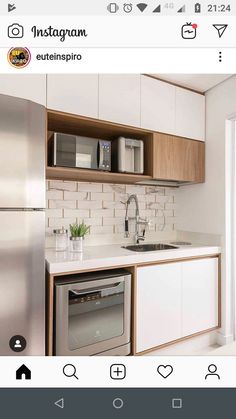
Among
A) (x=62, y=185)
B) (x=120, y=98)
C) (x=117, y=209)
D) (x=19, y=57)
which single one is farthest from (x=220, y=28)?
(x=117, y=209)

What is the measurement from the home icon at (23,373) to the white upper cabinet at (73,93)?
1.43 metres

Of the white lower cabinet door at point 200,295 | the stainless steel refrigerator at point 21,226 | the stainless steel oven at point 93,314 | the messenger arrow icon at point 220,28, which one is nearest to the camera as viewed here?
the messenger arrow icon at point 220,28

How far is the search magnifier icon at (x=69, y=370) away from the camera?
489 millimetres

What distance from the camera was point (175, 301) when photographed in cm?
171

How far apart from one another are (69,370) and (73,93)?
158 centimetres

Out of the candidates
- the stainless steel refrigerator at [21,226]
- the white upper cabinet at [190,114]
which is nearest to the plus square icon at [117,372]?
the stainless steel refrigerator at [21,226]

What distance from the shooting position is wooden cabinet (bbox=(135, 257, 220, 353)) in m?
1.55

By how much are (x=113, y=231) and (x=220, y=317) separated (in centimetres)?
122

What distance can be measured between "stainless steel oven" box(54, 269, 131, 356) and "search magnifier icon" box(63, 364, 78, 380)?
2.57 ft

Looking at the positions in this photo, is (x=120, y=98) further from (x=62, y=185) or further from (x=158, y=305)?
(x=158, y=305)
